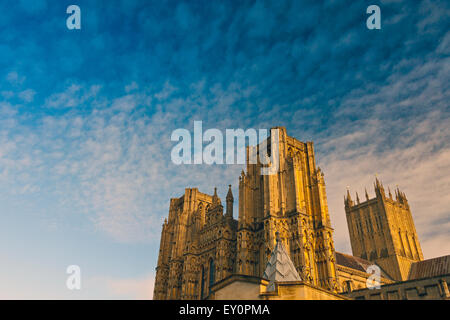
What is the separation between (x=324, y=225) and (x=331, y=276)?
18.8ft

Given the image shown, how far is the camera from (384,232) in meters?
70.4

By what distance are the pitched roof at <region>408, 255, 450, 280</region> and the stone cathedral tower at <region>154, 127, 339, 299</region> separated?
24079 mm

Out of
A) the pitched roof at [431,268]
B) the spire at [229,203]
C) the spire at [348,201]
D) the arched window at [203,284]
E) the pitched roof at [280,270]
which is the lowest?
Answer: the pitched roof at [280,270]

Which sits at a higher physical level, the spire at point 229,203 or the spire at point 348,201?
the spire at point 348,201

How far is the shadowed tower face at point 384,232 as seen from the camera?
66.8 meters

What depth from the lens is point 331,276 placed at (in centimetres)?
3378

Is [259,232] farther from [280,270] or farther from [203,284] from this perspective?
[280,270]

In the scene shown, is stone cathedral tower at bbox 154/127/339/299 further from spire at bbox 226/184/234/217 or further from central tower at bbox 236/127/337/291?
spire at bbox 226/184/234/217

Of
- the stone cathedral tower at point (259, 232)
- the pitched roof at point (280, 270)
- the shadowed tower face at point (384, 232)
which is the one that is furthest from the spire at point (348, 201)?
the pitched roof at point (280, 270)

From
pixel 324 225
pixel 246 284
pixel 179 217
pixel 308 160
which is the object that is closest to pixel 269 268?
pixel 246 284

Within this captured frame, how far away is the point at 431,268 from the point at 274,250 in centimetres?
4713

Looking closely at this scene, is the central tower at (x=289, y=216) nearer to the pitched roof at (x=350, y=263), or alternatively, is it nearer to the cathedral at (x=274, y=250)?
the cathedral at (x=274, y=250)

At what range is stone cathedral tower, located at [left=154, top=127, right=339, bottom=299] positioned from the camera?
1379 inches
